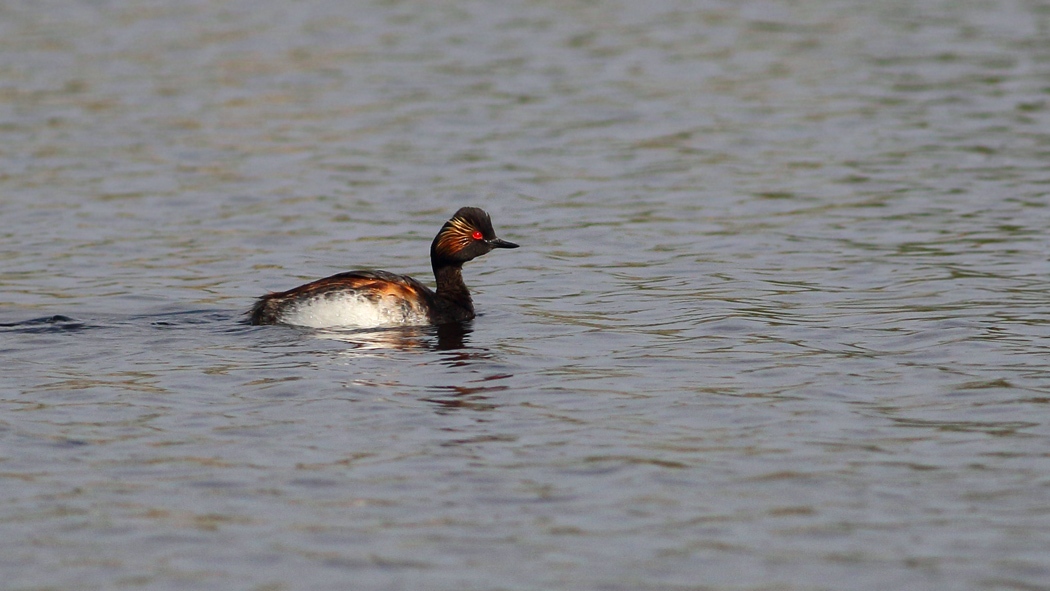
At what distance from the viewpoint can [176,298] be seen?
15.2 meters

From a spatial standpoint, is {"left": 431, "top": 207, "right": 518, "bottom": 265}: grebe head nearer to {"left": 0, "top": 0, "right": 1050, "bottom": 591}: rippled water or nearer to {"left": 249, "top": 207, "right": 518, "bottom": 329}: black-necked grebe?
{"left": 249, "top": 207, "right": 518, "bottom": 329}: black-necked grebe

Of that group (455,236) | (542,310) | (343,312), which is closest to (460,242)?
(455,236)

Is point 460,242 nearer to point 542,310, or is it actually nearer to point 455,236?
point 455,236

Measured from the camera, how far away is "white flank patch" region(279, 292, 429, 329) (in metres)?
13.7

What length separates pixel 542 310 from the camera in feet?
48.2

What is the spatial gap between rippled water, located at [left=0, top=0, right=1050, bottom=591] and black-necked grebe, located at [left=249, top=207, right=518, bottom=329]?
0.31m

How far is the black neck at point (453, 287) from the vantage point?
572 inches

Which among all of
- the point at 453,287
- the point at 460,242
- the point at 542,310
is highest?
the point at 460,242

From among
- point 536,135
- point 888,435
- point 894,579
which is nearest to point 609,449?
point 888,435

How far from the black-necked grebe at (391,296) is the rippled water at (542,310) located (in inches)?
12.4

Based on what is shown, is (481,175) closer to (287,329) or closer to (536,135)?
(536,135)

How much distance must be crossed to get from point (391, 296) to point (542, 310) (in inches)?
60.5

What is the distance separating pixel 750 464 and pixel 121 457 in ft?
12.9

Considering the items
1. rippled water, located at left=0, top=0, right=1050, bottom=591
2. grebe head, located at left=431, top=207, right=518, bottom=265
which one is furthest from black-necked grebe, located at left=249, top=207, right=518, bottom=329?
rippled water, located at left=0, top=0, right=1050, bottom=591
